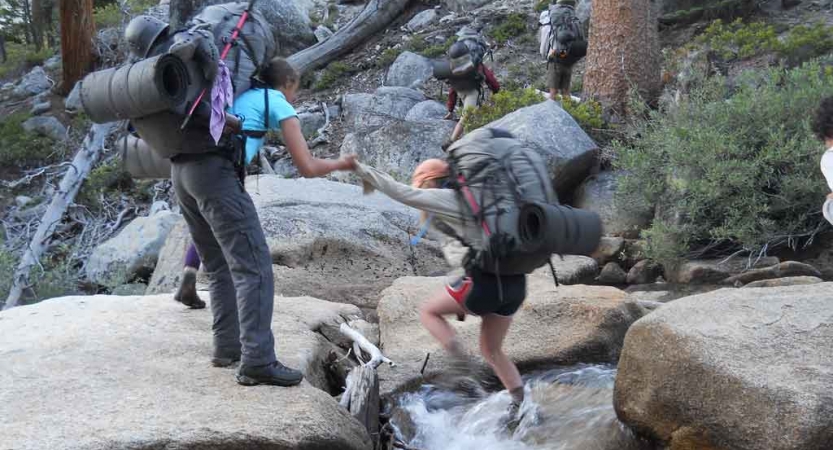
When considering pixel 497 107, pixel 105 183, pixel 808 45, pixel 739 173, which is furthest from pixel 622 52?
pixel 105 183

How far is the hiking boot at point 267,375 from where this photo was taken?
4.07 meters

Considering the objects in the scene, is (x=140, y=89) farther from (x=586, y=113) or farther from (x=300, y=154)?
(x=586, y=113)

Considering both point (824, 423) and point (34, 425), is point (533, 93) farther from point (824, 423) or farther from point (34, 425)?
point (34, 425)

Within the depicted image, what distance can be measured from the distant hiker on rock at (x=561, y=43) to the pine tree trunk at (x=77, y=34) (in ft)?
23.8

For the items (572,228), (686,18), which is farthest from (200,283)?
(686,18)

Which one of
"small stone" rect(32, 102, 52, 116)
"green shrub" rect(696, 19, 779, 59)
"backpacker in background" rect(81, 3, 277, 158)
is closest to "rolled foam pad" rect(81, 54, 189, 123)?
"backpacker in background" rect(81, 3, 277, 158)

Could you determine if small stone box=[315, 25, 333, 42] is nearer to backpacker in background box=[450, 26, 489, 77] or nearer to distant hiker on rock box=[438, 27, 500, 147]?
distant hiker on rock box=[438, 27, 500, 147]

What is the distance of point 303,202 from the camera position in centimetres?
962

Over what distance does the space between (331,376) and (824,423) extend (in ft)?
9.43

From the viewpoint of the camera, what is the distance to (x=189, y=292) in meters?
5.69

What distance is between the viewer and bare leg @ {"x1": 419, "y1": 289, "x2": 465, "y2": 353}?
178 inches

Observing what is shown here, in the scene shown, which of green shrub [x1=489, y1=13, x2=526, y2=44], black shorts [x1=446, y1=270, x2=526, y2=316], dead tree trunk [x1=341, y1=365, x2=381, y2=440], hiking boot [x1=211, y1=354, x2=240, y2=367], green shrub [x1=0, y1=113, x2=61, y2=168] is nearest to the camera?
black shorts [x1=446, y1=270, x2=526, y2=316]

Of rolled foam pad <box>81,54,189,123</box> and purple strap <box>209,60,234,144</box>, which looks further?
purple strap <box>209,60,234,144</box>

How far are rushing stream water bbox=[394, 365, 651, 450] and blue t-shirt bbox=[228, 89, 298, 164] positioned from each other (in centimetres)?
226
